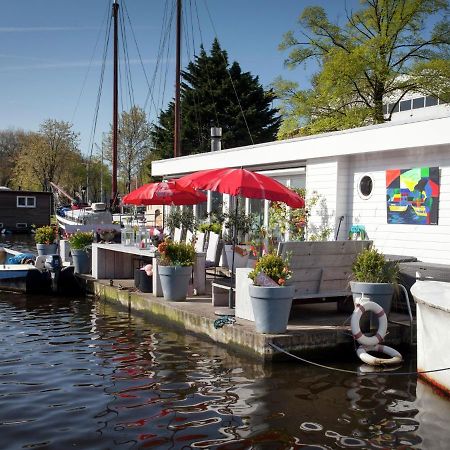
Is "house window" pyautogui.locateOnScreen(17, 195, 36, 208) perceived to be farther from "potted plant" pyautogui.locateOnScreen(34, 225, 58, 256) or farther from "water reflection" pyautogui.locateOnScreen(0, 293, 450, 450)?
"water reflection" pyautogui.locateOnScreen(0, 293, 450, 450)

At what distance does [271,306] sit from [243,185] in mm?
1914

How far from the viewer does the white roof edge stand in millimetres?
9781

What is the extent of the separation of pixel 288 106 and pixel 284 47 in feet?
9.43

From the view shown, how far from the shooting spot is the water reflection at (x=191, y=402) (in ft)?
17.0

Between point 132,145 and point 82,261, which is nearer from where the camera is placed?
point 82,261

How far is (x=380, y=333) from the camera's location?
300 inches

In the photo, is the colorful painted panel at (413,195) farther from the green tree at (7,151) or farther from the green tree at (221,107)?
the green tree at (7,151)

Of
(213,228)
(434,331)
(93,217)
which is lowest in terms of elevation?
(434,331)

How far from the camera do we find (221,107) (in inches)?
1524

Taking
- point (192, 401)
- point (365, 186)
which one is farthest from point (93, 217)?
point (192, 401)

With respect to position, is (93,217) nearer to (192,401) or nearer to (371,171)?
(371,171)

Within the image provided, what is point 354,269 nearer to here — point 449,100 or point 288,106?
point 449,100

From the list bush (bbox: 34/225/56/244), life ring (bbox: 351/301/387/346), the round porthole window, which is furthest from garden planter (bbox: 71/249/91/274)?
life ring (bbox: 351/301/387/346)

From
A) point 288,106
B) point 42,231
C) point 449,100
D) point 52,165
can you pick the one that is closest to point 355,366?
point 42,231
